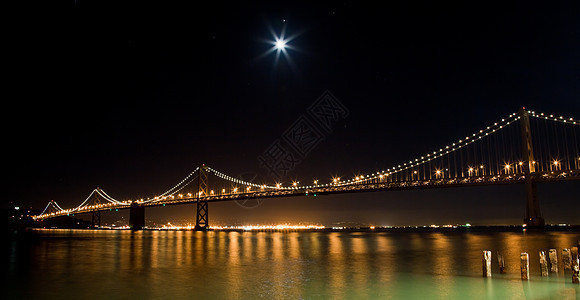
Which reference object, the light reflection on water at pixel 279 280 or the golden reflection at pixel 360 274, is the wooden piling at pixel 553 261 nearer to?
the light reflection on water at pixel 279 280

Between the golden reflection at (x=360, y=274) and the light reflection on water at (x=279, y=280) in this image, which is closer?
the light reflection on water at (x=279, y=280)

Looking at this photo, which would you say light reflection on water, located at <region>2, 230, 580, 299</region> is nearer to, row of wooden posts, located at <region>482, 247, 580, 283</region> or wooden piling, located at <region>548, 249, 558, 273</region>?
row of wooden posts, located at <region>482, 247, 580, 283</region>

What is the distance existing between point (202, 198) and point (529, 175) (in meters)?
40.7

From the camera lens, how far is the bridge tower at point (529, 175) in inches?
1816

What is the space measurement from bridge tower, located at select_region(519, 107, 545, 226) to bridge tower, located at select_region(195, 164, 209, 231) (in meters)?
39.6

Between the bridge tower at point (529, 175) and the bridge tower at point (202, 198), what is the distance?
39.6m

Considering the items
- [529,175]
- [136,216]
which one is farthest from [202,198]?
[529,175]

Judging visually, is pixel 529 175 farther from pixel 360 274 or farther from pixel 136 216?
pixel 136 216

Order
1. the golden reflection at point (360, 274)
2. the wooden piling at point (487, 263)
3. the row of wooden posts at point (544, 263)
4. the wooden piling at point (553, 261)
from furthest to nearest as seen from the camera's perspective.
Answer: the wooden piling at point (553, 261), the wooden piling at point (487, 263), the row of wooden posts at point (544, 263), the golden reflection at point (360, 274)

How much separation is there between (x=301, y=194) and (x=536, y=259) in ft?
129

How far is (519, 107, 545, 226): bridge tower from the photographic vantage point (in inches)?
1816

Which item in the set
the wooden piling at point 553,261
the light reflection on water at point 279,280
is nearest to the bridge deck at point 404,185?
the light reflection on water at point 279,280

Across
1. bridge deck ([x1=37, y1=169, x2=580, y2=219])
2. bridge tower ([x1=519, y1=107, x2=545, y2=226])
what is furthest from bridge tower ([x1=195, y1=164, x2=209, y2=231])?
bridge tower ([x1=519, y1=107, x2=545, y2=226])

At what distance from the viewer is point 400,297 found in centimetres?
1100
